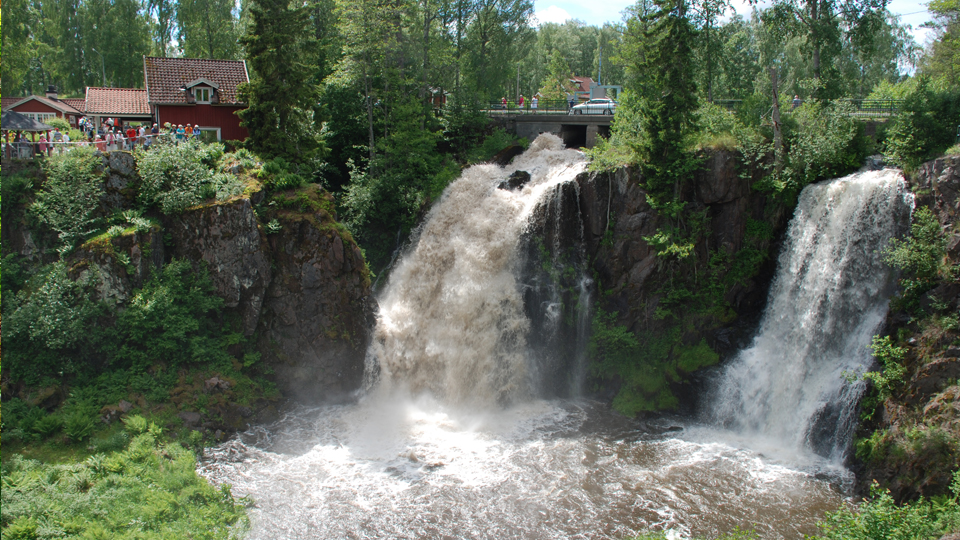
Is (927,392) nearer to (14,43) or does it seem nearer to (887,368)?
(887,368)

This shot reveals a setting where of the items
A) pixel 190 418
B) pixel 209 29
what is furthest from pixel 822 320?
pixel 209 29

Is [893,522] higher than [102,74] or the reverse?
the reverse

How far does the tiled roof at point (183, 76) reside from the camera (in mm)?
31172

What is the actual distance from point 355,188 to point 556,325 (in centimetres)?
1129

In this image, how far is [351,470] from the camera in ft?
62.2

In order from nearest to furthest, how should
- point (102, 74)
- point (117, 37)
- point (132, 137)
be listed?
point (132, 137), point (117, 37), point (102, 74)

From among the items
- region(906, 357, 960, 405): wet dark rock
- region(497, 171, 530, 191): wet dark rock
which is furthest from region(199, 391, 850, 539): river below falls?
region(497, 171, 530, 191): wet dark rock

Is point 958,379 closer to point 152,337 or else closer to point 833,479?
point 833,479

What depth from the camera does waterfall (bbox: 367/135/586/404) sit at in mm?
23734

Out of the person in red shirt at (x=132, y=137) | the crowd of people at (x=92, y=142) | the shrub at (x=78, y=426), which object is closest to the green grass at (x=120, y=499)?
the shrub at (x=78, y=426)

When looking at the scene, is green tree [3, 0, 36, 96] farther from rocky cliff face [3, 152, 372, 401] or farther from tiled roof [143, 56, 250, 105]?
rocky cliff face [3, 152, 372, 401]

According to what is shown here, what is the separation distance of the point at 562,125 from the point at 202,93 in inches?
734

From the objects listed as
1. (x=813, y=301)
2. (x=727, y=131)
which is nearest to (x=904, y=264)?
(x=813, y=301)

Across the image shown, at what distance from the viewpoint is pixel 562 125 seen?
111 feet
